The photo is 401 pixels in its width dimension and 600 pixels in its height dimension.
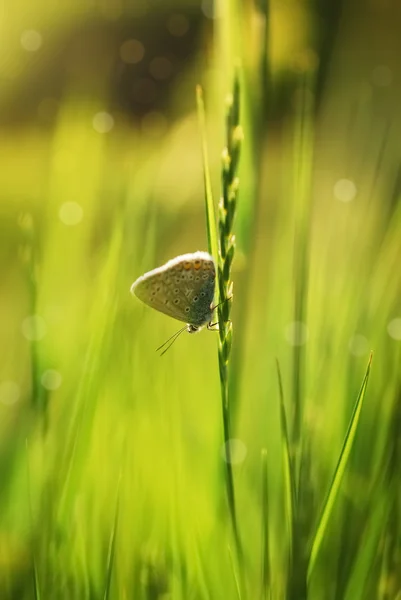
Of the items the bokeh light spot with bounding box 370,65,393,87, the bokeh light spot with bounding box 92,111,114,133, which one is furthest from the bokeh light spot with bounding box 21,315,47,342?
the bokeh light spot with bounding box 370,65,393,87

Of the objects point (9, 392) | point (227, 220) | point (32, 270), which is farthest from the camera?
point (9, 392)

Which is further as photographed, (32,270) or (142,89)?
(142,89)

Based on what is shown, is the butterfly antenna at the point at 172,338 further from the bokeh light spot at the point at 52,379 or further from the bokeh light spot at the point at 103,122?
the bokeh light spot at the point at 103,122

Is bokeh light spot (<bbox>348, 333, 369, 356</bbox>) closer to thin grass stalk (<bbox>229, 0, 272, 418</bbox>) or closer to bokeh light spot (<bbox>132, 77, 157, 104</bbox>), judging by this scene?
thin grass stalk (<bbox>229, 0, 272, 418</bbox>)

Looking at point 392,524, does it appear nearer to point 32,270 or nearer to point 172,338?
point 172,338

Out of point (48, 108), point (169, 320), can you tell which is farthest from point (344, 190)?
point (48, 108)

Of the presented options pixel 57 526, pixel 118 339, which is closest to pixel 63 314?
pixel 118 339
